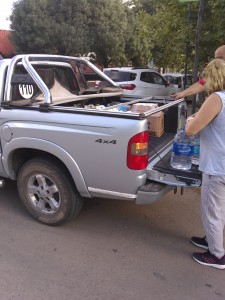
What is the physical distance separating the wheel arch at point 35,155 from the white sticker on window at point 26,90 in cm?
73

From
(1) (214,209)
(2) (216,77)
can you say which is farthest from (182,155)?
(2) (216,77)

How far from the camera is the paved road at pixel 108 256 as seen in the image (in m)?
3.01

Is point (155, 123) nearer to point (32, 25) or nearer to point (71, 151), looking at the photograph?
point (71, 151)

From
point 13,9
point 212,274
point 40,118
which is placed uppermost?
point 13,9

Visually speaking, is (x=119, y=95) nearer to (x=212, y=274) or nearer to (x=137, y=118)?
(x=137, y=118)

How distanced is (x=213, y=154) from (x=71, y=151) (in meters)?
1.36

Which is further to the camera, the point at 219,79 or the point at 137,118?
the point at 137,118

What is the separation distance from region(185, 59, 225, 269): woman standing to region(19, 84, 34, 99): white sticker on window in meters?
2.13

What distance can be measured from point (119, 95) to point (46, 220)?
2217 millimetres

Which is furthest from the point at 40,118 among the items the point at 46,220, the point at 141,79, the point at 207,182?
the point at 141,79

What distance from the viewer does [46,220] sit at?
13.3 feet

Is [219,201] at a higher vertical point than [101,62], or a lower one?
lower

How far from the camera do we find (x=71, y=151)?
356 cm

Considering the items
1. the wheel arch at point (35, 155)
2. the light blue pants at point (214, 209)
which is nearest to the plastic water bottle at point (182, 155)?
the light blue pants at point (214, 209)
